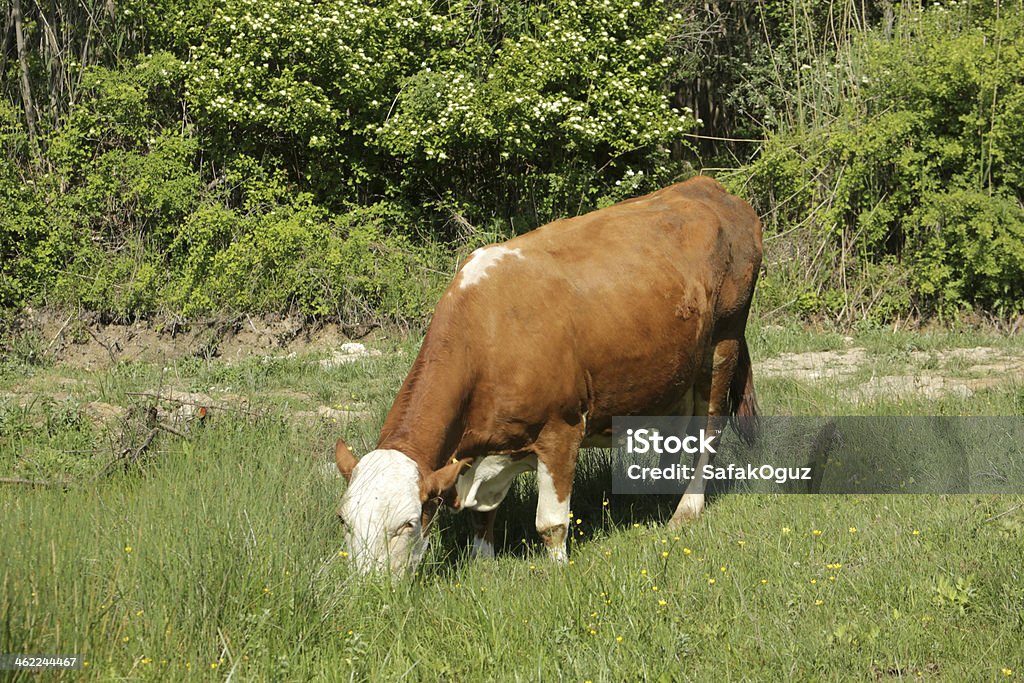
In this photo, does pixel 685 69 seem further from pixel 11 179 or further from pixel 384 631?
pixel 384 631

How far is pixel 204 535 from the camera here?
507cm

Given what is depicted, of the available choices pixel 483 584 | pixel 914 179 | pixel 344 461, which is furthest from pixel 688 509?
pixel 914 179

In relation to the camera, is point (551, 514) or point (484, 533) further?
point (484, 533)

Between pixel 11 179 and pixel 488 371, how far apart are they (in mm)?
9345

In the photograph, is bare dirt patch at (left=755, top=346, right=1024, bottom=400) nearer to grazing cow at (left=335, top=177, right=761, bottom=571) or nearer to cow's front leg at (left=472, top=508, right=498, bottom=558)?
grazing cow at (left=335, top=177, right=761, bottom=571)

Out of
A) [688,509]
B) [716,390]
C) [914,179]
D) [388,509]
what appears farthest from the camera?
[914,179]

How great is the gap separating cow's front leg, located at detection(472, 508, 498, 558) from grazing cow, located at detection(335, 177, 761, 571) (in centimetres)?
1

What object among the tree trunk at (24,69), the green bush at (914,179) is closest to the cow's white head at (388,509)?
the green bush at (914,179)

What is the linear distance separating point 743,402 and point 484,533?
2396 millimetres

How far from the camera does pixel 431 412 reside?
5527 millimetres

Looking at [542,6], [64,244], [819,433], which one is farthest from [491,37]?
[819,433]

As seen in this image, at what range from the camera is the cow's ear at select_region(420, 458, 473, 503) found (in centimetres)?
523

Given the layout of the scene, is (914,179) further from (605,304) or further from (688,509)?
(605,304)

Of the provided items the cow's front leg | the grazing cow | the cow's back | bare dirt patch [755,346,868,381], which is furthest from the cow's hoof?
bare dirt patch [755,346,868,381]
